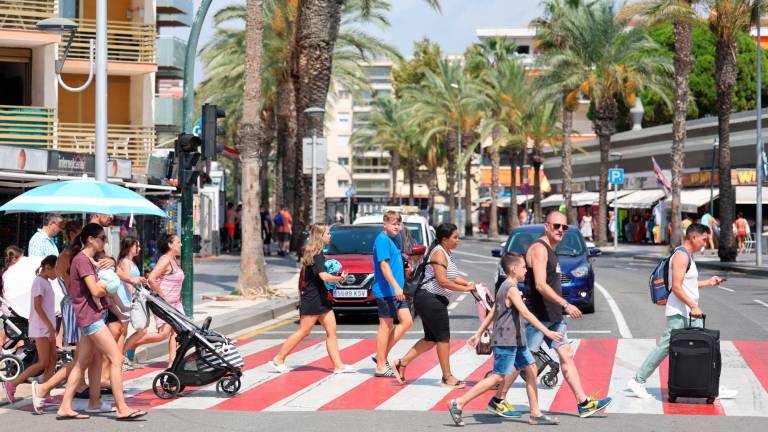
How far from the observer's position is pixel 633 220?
213 ft

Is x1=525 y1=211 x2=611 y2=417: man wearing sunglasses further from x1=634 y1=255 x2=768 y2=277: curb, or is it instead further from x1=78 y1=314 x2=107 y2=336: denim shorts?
x1=634 y1=255 x2=768 y2=277: curb

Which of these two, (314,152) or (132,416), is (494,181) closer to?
(314,152)

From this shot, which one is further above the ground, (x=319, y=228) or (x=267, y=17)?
(x=267, y=17)

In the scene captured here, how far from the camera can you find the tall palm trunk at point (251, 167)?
24.1 meters

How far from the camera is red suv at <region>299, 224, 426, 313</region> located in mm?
20219

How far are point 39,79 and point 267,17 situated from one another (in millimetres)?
14389

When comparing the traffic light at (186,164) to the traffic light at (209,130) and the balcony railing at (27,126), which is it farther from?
the balcony railing at (27,126)

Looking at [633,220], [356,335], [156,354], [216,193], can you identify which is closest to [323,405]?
[156,354]

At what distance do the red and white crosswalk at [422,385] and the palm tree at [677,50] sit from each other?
88.3ft

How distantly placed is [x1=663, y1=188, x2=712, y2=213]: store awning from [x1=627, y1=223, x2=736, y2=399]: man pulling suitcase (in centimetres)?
4104

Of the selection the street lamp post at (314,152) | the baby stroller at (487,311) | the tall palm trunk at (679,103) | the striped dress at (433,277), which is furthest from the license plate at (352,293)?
the tall palm trunk at (679,103)

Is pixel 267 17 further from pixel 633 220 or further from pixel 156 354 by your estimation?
pixel 156 354

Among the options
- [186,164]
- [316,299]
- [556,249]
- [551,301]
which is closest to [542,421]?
[551,301]

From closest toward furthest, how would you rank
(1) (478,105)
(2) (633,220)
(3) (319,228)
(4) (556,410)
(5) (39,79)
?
(4) (556,410), (3) (319,228), (5) (39,79), (2) (633,220), (1) (478,105)
